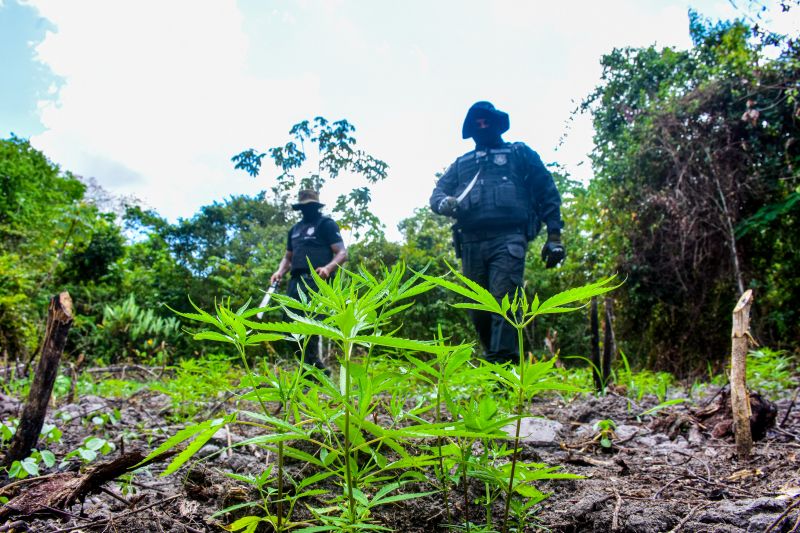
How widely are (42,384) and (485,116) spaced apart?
3.68 metres

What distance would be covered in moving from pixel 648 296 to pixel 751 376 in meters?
3.31

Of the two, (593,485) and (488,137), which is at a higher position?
(488,137)

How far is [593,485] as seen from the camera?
4.36ft

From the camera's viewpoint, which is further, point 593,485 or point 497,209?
point 497,209

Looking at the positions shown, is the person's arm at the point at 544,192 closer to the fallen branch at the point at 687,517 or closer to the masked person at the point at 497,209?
the masked person at the point at 497,209

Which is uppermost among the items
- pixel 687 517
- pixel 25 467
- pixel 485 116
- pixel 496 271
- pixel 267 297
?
pixel 485 116

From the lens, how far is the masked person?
385 centimetres

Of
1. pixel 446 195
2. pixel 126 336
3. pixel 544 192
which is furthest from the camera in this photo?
pixel 126 336

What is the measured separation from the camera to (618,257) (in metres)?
6.96

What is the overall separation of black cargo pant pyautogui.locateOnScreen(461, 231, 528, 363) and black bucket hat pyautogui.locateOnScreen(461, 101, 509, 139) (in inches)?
38.7

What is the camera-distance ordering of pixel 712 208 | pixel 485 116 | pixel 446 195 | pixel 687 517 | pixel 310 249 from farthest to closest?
pixel 712 208 → pixel 310 249 → pixel 446 195 → pixel 485 116 → pixel 687 517

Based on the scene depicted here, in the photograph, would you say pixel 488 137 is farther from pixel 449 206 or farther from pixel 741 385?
pixel 741 385

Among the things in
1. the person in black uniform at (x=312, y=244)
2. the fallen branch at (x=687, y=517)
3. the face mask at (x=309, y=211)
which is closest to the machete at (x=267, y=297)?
the person in black uniform at (x=312, y=244)

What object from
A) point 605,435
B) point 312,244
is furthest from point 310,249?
point 605,435
